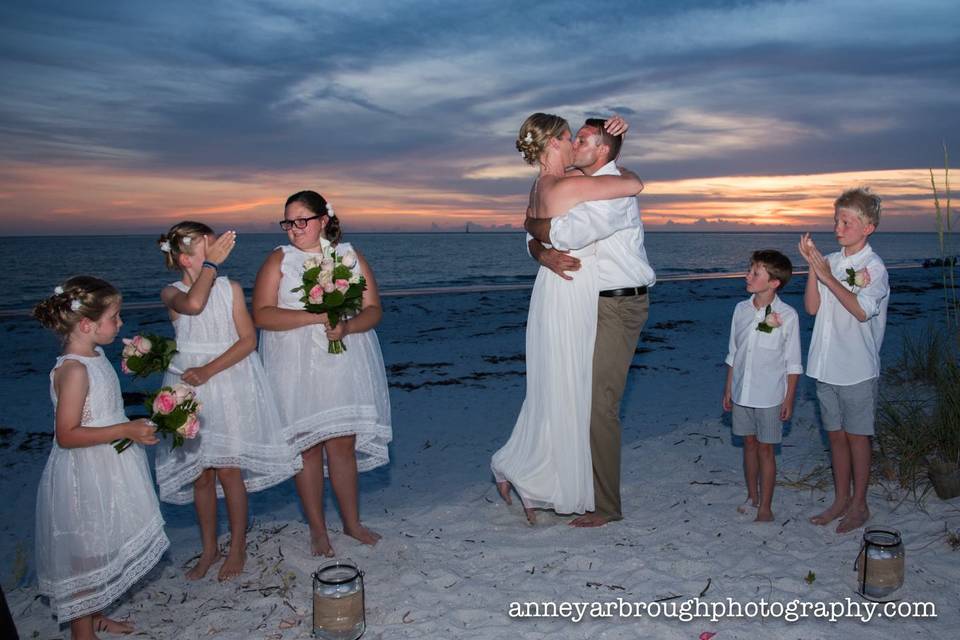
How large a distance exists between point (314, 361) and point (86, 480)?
5.24 ft

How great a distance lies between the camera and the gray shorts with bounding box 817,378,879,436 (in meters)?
5.29

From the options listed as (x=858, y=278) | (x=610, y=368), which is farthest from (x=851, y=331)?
(x=610, y=368)

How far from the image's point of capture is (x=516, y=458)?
19.4ft

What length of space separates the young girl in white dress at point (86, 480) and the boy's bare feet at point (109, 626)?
193 millimetres

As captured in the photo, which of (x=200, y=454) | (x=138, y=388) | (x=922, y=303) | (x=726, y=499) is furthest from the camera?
(x=922, y=303)

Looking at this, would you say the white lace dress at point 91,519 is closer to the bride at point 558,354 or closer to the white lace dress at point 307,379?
the white lace dress at point 307,379

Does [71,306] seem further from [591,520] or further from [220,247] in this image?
[591,520]

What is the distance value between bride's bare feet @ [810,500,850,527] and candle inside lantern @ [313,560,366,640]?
11.5ft

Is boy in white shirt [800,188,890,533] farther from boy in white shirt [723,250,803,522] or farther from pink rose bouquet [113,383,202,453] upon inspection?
pink rose bouquet [113,383,202,453]

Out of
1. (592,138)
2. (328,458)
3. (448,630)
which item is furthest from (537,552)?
(592,138)

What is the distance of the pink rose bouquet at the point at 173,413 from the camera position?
3.92 meters

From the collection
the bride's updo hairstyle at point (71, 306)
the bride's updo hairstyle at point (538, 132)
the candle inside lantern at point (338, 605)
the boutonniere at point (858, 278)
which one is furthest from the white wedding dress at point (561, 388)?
the bride's updo hairstyle at point (71, 306)

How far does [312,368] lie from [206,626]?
171cm

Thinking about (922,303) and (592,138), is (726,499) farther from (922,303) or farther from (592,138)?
(922,303)
